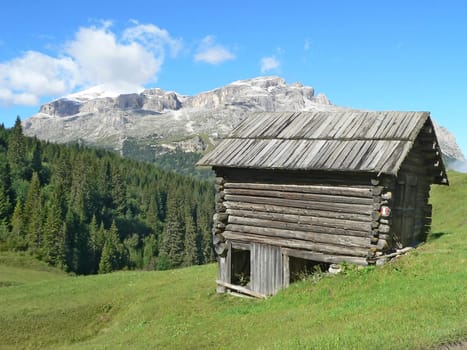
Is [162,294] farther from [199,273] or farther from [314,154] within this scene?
[314,154]

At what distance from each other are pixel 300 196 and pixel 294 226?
142 cm

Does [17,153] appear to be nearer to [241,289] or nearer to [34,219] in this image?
[34,219]

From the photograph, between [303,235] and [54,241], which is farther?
[54,241]

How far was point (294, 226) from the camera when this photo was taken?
21.9 meters

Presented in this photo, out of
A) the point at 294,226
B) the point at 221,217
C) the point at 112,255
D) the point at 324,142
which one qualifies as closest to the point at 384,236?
the point at 294,226

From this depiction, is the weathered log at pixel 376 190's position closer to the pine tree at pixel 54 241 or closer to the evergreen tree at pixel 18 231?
the pine tree at pixel 54 241

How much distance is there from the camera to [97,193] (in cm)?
15338

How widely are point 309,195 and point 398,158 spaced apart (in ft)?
13.9

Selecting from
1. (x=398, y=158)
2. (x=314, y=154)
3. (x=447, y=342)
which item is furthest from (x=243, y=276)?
(x=447, y=342)

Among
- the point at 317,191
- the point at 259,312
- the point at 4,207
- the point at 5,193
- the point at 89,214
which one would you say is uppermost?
the point at 317,191

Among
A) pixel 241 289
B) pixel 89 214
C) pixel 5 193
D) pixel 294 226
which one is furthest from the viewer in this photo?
pixel 89 214

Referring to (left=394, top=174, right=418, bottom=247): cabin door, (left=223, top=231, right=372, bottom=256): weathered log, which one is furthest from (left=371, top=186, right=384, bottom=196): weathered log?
(left=223, top=231, right=372, bottom=256): weathered log

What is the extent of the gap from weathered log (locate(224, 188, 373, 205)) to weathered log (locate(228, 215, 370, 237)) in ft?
3.82

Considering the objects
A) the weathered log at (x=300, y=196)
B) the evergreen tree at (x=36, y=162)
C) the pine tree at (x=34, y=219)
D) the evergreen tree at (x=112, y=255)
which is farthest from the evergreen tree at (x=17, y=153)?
the weathered log at (x=300, y=196)
